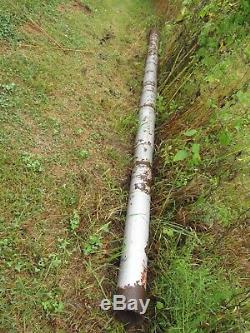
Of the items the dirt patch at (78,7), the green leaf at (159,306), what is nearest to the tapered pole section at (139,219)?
the green leaf at (159,306)

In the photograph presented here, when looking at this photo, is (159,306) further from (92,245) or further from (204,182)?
(204,182)

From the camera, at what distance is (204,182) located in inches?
140

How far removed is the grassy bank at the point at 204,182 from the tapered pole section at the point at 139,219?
17 centimetres

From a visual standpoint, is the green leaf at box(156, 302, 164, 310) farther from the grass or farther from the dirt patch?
the dirt patch

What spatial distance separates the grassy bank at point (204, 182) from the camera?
283cm

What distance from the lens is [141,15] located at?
693 centimetres

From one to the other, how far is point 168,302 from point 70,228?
1008 millimetres

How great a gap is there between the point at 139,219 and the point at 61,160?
1034 millimetres

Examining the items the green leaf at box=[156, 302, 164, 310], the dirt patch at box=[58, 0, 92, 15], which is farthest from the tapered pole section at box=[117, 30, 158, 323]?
the dirt patch at box=[58, 0, 92, 15]

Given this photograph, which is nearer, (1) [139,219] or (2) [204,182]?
(1) [139,219]

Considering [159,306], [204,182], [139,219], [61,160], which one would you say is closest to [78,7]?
[61,160]

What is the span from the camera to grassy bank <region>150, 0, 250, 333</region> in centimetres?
283

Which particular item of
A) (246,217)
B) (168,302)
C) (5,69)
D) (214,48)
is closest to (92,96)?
(5,69)

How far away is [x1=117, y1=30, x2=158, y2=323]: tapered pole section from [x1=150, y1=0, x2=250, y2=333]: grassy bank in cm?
17
